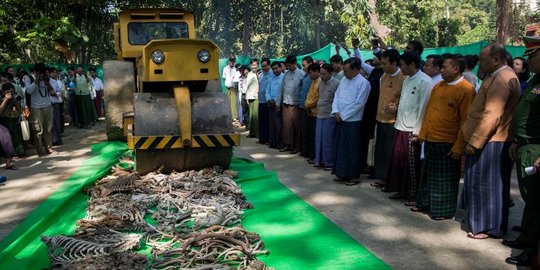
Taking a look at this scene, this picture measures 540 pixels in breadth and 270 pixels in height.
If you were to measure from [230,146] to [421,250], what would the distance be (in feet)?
10.0

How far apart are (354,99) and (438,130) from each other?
1.66 m

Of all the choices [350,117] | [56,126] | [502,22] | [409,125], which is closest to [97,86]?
[56,126]

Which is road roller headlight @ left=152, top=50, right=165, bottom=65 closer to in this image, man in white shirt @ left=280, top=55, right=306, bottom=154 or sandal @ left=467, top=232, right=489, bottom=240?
man in white shirt @ left=280, top=55, right=306, bottom=154

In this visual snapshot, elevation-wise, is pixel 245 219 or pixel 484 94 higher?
pixel 484 94

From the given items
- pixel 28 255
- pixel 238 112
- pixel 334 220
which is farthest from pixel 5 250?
pixel 238 112

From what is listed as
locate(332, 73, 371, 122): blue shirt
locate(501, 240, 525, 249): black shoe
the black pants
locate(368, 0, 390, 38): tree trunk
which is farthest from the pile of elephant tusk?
locate(368, 0, 390, 38): tree trunk

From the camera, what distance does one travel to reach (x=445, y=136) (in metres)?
4.68

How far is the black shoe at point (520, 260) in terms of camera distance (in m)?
3.66

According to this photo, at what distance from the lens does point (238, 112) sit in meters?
13.5

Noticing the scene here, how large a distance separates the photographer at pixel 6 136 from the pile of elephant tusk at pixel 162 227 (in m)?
2.30

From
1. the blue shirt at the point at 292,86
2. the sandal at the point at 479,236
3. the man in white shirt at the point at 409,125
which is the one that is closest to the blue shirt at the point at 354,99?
the man in white shirt at the point at 409,125

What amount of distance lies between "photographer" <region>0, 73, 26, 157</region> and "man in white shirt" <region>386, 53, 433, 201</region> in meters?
5.97

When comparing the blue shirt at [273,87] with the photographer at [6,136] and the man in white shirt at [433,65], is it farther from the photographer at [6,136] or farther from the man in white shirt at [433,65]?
the photographer at [6,136]

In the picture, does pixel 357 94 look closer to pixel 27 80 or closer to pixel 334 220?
pixel 334 220
